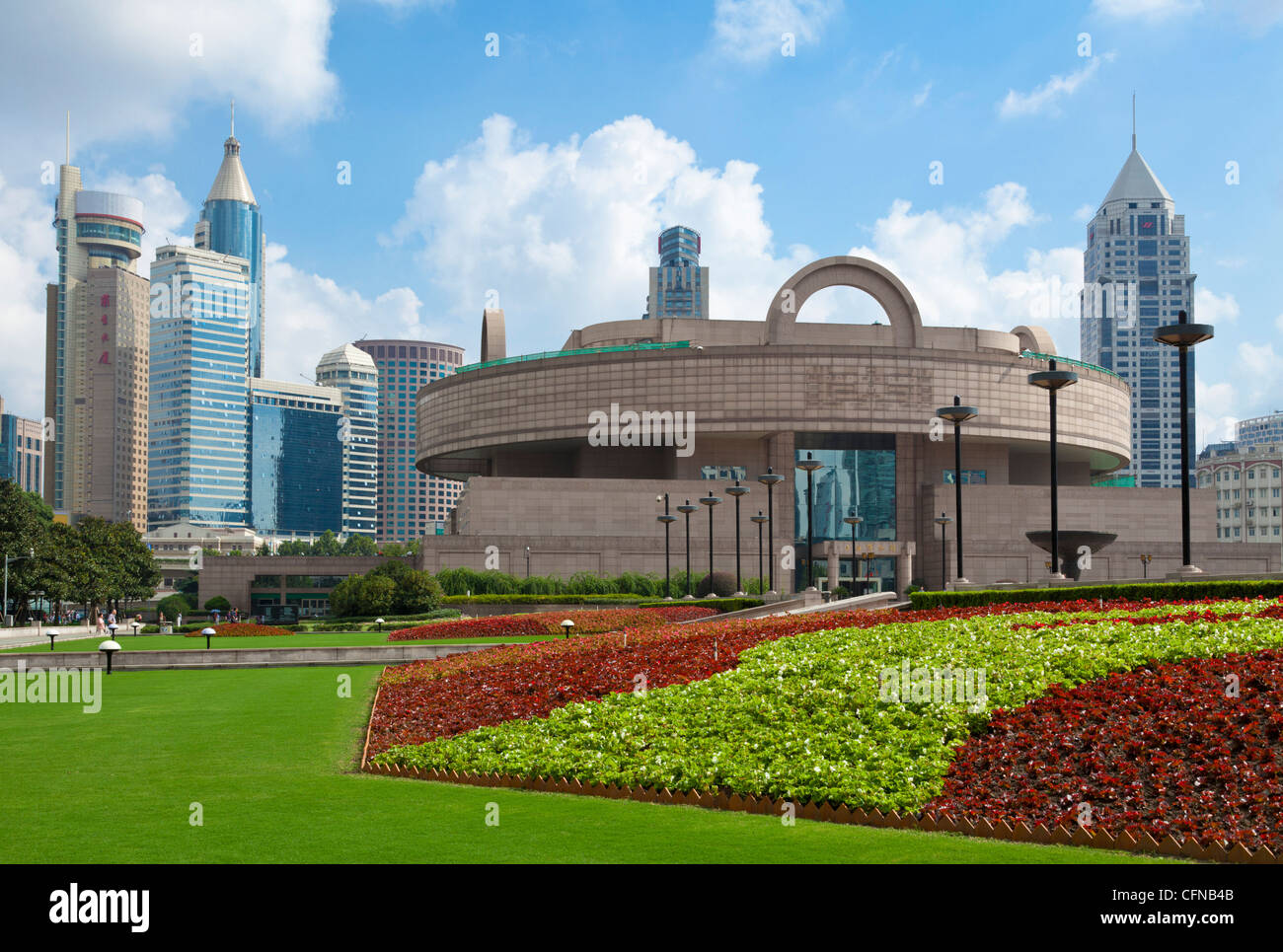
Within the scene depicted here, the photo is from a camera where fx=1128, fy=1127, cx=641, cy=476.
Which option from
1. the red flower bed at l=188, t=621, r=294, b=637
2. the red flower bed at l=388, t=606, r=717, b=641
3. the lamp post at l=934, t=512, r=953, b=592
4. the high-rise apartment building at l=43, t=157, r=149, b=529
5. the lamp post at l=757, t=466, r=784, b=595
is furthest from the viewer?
the high-rise apartment building at l=43, t=157, r=149, b=529

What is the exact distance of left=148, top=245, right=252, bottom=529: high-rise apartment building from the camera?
588 feet

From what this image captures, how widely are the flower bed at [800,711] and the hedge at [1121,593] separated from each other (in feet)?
8.06

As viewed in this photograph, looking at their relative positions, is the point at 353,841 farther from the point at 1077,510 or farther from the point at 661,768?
the point at 1077,510

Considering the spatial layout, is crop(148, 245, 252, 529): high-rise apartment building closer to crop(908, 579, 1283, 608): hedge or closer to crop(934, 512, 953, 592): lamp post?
crop(934, 512, 953, 592): lamp post

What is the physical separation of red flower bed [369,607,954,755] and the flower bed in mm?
78

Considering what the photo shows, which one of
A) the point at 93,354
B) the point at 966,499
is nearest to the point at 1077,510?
the point at 966,499

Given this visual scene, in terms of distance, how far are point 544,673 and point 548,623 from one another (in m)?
17.4

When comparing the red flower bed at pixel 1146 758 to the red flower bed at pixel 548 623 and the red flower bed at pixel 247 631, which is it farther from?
the red flower bed at pixel 247 631

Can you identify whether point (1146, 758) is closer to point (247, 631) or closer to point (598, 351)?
point (247, 631)

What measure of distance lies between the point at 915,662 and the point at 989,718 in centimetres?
292

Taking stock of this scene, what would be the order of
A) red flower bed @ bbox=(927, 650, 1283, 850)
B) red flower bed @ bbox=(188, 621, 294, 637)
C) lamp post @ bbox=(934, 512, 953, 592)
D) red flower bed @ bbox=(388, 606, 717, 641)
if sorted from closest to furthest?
red flower bed @ bbox=(927, 650, 1283, 850)
red flower bed @ bbox=(388, 606, 717, 641)
red flower bed @ bbox=(188, 621, 294, 637)
lamp post @ bbox=(934, 512, 953, 592)

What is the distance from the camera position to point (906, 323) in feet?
243

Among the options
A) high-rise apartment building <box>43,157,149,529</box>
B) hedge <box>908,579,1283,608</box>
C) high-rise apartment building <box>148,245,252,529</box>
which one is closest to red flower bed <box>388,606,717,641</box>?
hedge <box>908,579,1283,608</box>
